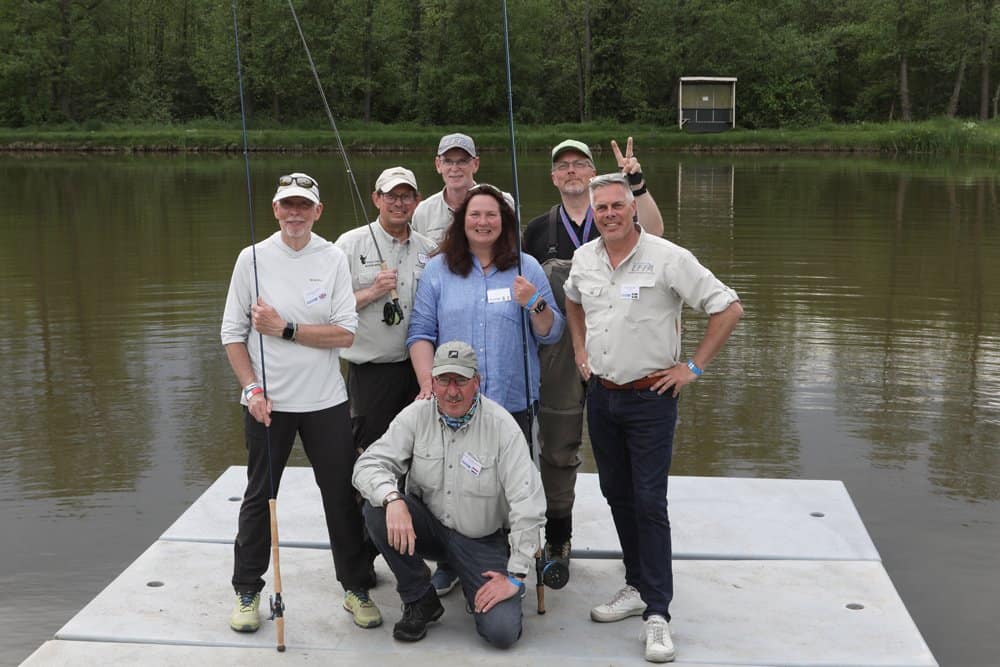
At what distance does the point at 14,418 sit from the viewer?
26.1 feet

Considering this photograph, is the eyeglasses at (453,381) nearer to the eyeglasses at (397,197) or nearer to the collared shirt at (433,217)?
the eyeglasses at (397,197)

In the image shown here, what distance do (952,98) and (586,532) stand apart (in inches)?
2059

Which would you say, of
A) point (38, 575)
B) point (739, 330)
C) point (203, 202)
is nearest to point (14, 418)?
point (38, 575)

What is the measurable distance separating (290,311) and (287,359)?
0.57 ft

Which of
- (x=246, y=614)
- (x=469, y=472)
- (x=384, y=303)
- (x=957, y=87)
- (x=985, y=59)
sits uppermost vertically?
(x=985, y=59)

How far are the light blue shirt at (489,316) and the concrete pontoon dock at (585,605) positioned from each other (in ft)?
2.90

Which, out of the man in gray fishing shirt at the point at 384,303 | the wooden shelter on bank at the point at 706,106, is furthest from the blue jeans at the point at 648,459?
the wooden shelter on bank at the point at 706,106

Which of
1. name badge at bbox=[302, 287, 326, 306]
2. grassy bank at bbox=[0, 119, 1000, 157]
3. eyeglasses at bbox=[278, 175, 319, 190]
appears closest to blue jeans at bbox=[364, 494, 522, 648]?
name badge at bbox=[302, 287, 326, 306]

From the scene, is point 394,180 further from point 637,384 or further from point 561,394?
point 637,384

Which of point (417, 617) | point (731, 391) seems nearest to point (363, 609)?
point (417, 617)

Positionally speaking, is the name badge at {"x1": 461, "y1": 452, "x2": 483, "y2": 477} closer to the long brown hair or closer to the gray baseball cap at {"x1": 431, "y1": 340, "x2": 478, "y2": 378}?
the gray baseball cap at {"x1": 431, "y1": 340, "x2": 478, "y2": 378}

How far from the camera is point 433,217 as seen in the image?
17.4ft

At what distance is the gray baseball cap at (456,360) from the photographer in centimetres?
406

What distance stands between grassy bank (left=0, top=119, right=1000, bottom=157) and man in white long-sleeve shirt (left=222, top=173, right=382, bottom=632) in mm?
41971
